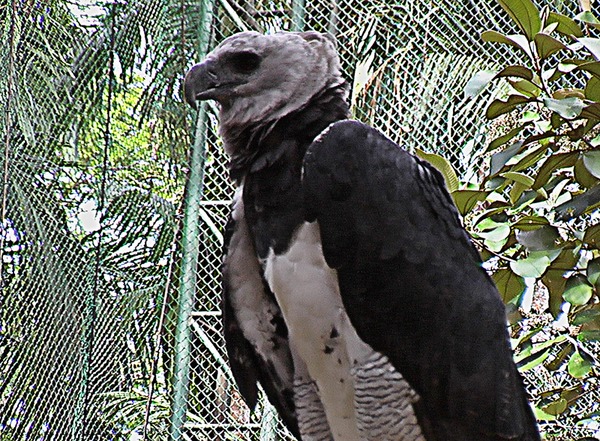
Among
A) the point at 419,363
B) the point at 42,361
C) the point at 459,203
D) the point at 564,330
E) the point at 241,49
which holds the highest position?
the point at 241,49

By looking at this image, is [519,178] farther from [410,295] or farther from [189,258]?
[189,258]

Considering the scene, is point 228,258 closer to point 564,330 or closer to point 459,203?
point 459,203

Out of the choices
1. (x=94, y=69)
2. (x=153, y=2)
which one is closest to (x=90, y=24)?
(x=94, y=69)

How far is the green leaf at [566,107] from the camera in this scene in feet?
4.15

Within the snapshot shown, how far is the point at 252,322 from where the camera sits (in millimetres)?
1490

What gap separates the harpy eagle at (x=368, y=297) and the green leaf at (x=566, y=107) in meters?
0.26

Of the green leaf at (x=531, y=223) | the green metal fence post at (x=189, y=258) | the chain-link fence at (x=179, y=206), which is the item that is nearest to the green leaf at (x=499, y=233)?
the green leaf at (x=531, y=223)

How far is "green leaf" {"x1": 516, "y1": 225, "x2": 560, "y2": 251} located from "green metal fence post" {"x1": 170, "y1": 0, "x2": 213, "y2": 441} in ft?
3.37

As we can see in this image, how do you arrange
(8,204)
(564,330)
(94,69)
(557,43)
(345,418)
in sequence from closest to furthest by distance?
(557,43)
(345,418)
(564,330)
(8,204)
(94,69)

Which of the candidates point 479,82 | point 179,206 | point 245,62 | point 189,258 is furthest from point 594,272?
point 179,206

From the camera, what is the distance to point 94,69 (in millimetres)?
2652

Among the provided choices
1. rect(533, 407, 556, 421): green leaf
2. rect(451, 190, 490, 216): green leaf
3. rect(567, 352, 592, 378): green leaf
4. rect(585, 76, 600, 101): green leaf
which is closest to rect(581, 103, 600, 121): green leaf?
rect(585, 76, 600, 101): green leaf

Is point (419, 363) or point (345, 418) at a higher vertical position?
point (419, 363)

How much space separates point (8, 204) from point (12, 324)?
303 millimetres
